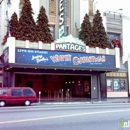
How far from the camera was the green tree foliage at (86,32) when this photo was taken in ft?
124

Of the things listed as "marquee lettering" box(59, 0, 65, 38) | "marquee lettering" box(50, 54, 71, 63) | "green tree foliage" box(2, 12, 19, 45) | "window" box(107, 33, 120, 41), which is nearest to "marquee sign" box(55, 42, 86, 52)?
"marquee lettering" box(50, 54, 71, 63)

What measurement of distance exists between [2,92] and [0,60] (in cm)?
1008

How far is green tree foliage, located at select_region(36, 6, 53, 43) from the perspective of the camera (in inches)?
1380

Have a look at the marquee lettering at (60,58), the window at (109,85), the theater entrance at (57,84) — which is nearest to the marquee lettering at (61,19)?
the marquee lettering at (60,58)

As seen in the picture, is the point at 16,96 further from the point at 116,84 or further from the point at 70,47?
the point at 116,84

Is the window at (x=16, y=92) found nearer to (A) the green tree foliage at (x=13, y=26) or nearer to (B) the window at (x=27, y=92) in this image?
(B) the window at (x=27, y=92)

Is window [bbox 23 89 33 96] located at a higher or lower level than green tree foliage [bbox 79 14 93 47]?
lower

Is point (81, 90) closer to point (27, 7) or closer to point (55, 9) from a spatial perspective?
point (55, 9)

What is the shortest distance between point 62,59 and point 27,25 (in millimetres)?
6376

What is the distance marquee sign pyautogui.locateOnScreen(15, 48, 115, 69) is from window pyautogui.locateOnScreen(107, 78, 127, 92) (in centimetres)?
519

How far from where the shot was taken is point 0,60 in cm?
3366

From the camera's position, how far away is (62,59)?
32.6 meters

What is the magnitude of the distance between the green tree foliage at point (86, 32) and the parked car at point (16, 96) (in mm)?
14838

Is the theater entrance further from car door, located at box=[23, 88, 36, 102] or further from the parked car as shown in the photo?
the parked car
